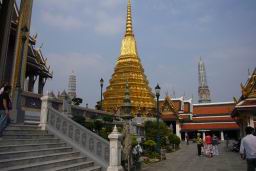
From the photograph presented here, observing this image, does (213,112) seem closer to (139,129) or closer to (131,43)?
(131,43)

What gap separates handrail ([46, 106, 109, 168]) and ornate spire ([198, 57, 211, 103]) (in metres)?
114

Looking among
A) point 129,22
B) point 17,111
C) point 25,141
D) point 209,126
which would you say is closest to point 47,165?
point 25,141

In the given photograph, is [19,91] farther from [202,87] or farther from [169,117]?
[202,87]

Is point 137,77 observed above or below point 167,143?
above

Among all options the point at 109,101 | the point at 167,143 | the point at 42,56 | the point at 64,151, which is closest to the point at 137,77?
the point at 109,101

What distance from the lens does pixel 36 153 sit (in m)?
8.95

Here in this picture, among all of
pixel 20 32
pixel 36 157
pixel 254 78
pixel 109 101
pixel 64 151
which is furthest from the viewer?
pixel 109 101

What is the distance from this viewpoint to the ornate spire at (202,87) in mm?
121525

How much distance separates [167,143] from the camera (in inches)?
1119

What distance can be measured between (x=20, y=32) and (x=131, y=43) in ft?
131

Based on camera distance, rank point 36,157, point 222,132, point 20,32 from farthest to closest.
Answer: point 222,132 < point 20,32 < point 36,157

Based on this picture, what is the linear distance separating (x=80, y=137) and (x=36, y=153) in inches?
96.0

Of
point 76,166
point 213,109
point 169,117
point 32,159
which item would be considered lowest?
point 76,166

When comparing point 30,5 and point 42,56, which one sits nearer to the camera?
point 30,5
